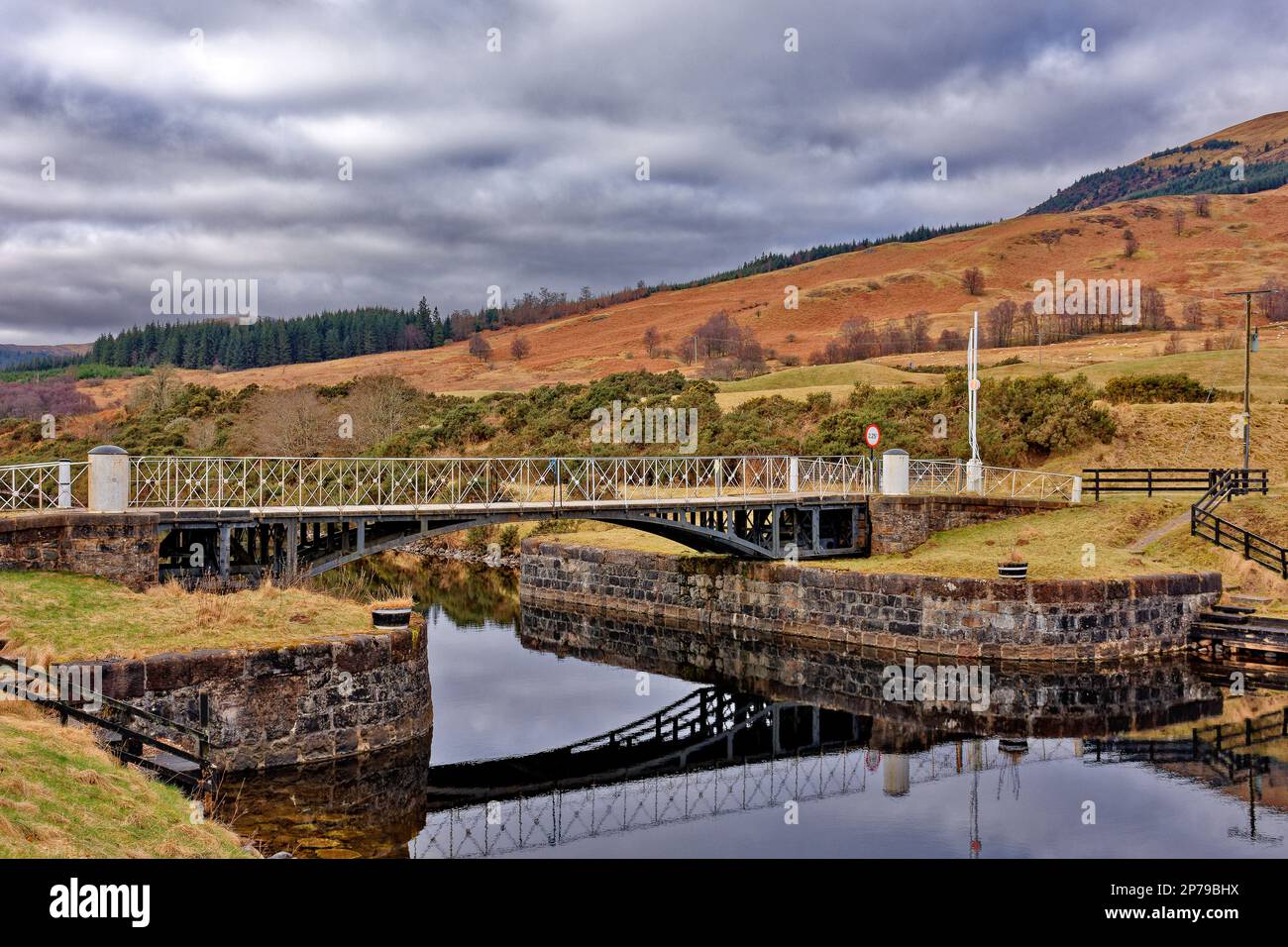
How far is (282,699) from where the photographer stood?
17.8m

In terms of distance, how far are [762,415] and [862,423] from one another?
8.33m

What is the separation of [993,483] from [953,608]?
634 inches

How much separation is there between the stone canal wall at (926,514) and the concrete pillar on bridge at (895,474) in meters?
0.60

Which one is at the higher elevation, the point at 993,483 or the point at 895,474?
the point at 895,474

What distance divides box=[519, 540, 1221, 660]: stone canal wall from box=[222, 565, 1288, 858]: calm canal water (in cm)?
100

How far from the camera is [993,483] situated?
4300 cm

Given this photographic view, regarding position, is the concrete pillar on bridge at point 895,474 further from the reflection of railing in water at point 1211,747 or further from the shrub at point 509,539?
the shrub at point 509,539

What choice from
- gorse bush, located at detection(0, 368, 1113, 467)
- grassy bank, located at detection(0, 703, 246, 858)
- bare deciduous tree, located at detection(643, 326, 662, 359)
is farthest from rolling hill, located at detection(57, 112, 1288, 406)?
grassy bank, located at detection(0, 703, 246, 858)

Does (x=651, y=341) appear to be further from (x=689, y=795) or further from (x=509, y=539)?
(x=689, y=795)

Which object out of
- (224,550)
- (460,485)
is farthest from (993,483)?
(224,550)

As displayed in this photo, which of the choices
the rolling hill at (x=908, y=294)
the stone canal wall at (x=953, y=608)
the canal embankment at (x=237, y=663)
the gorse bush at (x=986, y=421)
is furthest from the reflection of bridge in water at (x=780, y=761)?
the rolling hill at (x=908, y=294)

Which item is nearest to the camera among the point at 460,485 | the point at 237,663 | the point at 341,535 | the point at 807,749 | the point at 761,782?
the point at 237,663

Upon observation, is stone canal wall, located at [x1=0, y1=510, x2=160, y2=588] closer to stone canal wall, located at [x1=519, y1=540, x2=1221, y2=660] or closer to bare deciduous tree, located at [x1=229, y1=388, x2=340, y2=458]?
stone canal wall, located at [x1=519, y1=540, x2=1221, y2=660]

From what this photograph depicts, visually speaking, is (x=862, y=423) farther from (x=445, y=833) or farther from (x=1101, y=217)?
(x=1101, y=217)
